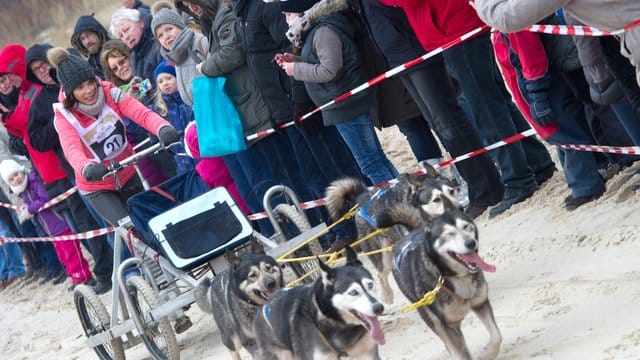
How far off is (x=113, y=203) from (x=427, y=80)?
2.94 m

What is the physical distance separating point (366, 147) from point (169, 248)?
1.59 metres

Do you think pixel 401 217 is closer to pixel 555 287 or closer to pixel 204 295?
pixel 555 287

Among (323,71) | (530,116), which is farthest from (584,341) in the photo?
(323,71)

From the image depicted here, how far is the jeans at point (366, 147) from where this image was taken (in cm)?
854

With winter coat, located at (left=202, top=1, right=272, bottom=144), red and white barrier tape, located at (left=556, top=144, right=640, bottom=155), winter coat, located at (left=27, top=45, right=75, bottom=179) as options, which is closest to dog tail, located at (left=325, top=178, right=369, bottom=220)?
red and white barrier tape, located at (left=556, top=144, right=640, bottom=155)

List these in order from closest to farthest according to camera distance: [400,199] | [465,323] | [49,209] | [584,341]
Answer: [584,341], [465,323], [400,199], [49,209]

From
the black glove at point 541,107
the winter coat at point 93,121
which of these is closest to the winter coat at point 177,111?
the winter coat at point 93,121

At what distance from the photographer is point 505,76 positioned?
24.2 feet

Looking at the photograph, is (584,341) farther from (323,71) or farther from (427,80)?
(323,71)

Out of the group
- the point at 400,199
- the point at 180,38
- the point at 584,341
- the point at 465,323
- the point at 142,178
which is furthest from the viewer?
the point at 180,38

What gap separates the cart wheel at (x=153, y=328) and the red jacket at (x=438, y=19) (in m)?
2.53

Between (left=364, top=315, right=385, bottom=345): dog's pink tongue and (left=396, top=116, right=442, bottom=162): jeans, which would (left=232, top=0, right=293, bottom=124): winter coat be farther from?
(left=364, top=315, right=385, bottom=345): dog's pink tongue

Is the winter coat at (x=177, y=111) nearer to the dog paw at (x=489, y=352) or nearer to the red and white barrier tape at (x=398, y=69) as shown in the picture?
the red and white barrier tape at (x=398, y=69)

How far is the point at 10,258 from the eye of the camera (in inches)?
599
